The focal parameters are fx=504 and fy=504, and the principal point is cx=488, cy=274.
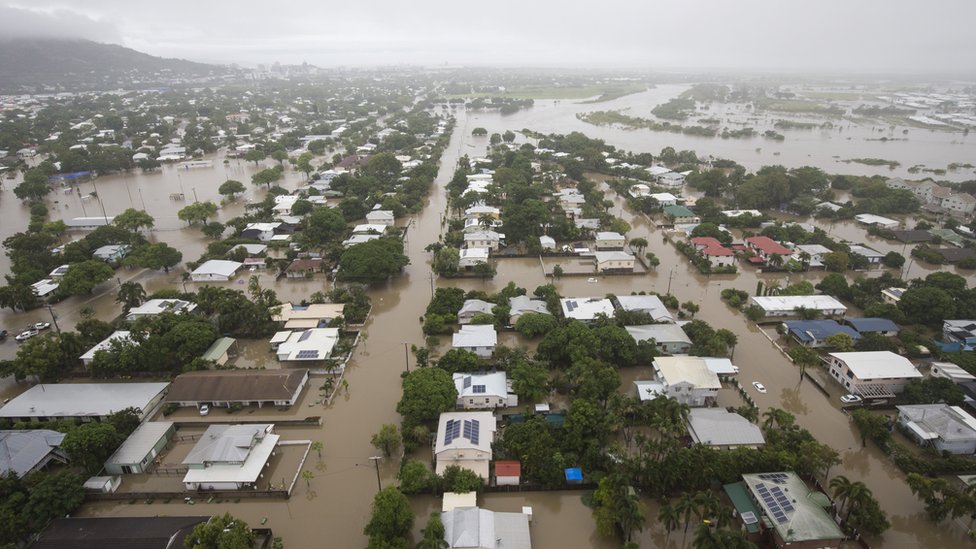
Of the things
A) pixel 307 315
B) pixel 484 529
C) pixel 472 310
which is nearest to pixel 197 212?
pixel 307 315

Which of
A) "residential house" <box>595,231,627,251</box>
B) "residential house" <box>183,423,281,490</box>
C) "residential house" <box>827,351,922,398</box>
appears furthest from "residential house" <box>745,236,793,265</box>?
"residential house" <box>183,423,281,490</box>

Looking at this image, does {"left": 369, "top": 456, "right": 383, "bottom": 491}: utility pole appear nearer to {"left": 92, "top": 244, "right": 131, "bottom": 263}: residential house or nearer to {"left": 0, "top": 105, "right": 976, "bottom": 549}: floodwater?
{"left": 0, "top": 105, "right": 976, "bottom": 549}: floodwater

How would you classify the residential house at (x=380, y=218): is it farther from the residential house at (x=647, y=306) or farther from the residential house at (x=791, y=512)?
the residential house at (x=791, y=512)

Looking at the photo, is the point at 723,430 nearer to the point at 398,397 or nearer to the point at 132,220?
the point at 398,397

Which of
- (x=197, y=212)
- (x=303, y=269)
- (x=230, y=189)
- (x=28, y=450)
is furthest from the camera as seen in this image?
(x=230, y=189)

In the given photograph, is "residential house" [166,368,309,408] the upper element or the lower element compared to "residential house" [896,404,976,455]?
lower

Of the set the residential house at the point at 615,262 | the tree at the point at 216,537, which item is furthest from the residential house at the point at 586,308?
the tree at the point at 216,537

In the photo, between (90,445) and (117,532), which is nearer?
(117,532)
